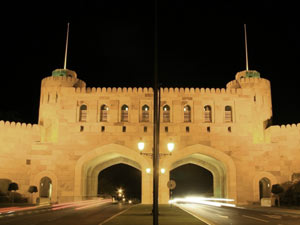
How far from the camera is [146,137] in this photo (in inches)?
1208

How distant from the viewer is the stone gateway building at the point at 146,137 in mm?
29781

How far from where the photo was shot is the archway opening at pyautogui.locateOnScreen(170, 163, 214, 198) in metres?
49.2

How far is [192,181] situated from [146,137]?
22871 mm

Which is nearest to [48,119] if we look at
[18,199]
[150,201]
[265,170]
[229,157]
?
[18,199]

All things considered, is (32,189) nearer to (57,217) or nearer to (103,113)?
(103,113)

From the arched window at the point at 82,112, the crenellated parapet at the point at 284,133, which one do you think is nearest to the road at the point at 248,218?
the crenellated parapet at the point at 284,133

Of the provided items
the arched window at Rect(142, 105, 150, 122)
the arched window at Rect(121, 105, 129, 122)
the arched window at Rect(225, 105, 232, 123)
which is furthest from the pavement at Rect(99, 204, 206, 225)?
the arched window at Rect(225, 105, 232, 123)

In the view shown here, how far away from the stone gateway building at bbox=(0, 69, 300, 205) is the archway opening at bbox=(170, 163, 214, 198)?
55.7ft

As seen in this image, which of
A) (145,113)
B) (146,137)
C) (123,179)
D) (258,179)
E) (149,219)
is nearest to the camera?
(149,219)

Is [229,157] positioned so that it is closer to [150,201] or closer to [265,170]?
[265,170]

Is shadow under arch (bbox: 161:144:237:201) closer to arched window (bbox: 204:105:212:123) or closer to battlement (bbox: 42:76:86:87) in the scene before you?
arched window (bbox: 204:105:212:123)

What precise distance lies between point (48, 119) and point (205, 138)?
13.2 m

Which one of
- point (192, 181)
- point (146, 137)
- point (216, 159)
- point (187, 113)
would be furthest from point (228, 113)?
point (192, 181)

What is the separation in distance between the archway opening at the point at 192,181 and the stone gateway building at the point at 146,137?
1697cm
